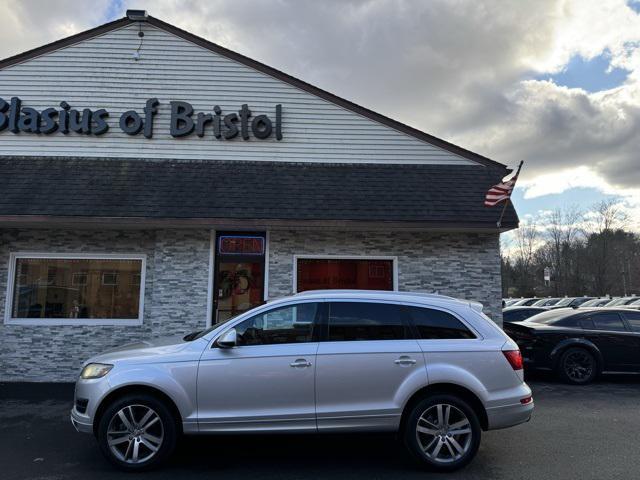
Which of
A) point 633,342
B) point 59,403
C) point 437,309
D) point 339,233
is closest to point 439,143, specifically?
point 339,233

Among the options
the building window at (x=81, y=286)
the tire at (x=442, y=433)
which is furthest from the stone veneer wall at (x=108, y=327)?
the tire at (x=442, y=433)

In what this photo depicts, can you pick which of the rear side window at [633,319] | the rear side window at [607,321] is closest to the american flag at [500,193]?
the rear side window at [607,321]

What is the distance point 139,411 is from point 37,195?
577cm

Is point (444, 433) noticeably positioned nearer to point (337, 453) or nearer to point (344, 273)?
point (337, 453)

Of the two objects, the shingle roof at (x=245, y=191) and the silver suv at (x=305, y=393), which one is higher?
the shingle roof at (x=245, y=191)

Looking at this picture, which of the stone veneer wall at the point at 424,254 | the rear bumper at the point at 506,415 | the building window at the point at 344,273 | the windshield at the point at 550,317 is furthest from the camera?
the windshield at the point at 550,317

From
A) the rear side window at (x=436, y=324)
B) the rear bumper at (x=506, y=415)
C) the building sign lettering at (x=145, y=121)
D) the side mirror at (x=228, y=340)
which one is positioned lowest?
the rear bumper at (x=506, y=415)

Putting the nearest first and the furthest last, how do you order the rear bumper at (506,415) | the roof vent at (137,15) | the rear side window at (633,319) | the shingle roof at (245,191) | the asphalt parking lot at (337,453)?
the asphalt parking lot at (337,453)
the rear bumper at (506,415)
the shingle roof at (245,191)
the rear side window at (633,319)
the roof vent at (137,15)

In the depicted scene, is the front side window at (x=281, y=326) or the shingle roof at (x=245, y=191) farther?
the shingle roof at (x=245, y=191)

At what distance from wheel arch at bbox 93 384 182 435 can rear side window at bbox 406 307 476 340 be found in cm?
258

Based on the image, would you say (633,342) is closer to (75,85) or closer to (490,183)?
(490,183)

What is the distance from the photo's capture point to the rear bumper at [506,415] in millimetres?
4863

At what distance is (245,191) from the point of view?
9.27m

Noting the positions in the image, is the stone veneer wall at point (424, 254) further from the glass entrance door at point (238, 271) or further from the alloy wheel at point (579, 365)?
the alloy wheel at point (579, 365)
